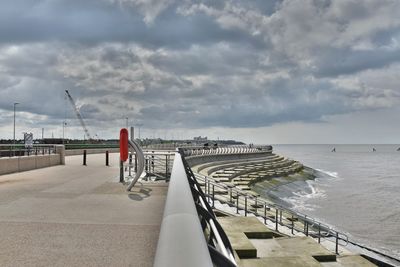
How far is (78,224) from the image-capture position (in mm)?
7352

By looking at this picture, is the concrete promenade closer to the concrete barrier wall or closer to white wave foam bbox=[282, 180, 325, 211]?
the concrete barrier wall

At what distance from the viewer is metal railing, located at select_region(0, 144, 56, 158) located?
17.7 metres

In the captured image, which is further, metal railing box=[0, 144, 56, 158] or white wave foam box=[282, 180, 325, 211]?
white wave foam box=[282, 180, 325, 211]

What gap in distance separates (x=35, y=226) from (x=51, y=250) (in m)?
1.77

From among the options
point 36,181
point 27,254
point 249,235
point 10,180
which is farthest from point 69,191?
point 27,254

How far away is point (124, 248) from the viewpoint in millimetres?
5738

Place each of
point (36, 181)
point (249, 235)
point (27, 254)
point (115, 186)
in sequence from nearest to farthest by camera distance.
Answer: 1. point (27, 254)
2. point (249, 235)
3. point (115, 186)
4. point (36, 181)

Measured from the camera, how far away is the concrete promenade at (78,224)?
5328mm

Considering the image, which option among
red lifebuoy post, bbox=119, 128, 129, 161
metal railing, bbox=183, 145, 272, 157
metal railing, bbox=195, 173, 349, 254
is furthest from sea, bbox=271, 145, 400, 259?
red lifebuoy post, bbox=119, 128, 129, 161

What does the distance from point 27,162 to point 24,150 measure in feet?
2.02

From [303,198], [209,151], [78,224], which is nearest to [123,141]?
[78,224]

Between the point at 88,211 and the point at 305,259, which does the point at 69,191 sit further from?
the point at 305,259

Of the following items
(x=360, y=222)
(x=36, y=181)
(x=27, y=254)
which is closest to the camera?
(x=27, y=254)

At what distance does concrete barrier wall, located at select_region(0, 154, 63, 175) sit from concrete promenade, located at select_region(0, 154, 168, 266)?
3.98m
